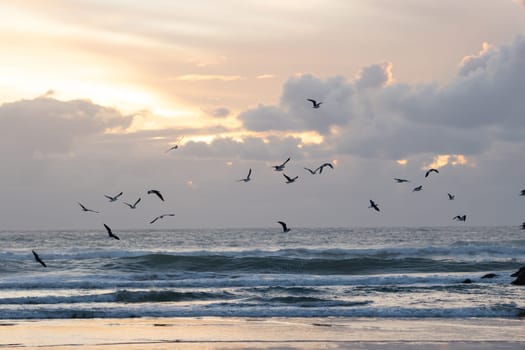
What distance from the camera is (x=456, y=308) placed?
29297 millimetres

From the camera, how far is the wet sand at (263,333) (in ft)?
71.5

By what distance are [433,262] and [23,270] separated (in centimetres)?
2784

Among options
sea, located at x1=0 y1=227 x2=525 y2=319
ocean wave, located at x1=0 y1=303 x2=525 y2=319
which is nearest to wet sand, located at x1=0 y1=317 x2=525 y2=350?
ocean wave, located at x1=0 y1=303 x2=525 y2=319

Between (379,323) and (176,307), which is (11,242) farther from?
(379,323)

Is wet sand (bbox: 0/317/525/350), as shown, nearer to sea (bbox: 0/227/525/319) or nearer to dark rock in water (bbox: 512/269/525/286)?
sea (bbox: 0/227/525/319)

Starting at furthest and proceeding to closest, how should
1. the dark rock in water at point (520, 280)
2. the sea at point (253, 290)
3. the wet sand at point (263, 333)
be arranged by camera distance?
the dark rock in water at point (520, 280), the sea at point (253, 290), the wet sand at point (263, 333)

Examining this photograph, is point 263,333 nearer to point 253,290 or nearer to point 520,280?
point 253,290

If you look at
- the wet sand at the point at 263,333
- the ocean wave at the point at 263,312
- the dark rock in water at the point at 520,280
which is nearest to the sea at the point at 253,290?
the ocean wave at the point at 263,312

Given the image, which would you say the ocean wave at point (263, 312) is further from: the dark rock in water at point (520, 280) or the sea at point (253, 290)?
the dark rock in water at point (520, 280)

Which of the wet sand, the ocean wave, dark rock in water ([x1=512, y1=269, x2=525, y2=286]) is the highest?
dark rock in water ([x1=512, y1=269, x2=525, y2=286])

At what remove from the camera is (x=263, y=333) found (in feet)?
78.5

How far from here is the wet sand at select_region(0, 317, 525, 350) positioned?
21781 mm

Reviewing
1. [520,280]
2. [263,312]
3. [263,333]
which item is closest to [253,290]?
[263,312]

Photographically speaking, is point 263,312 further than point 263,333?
Yes
